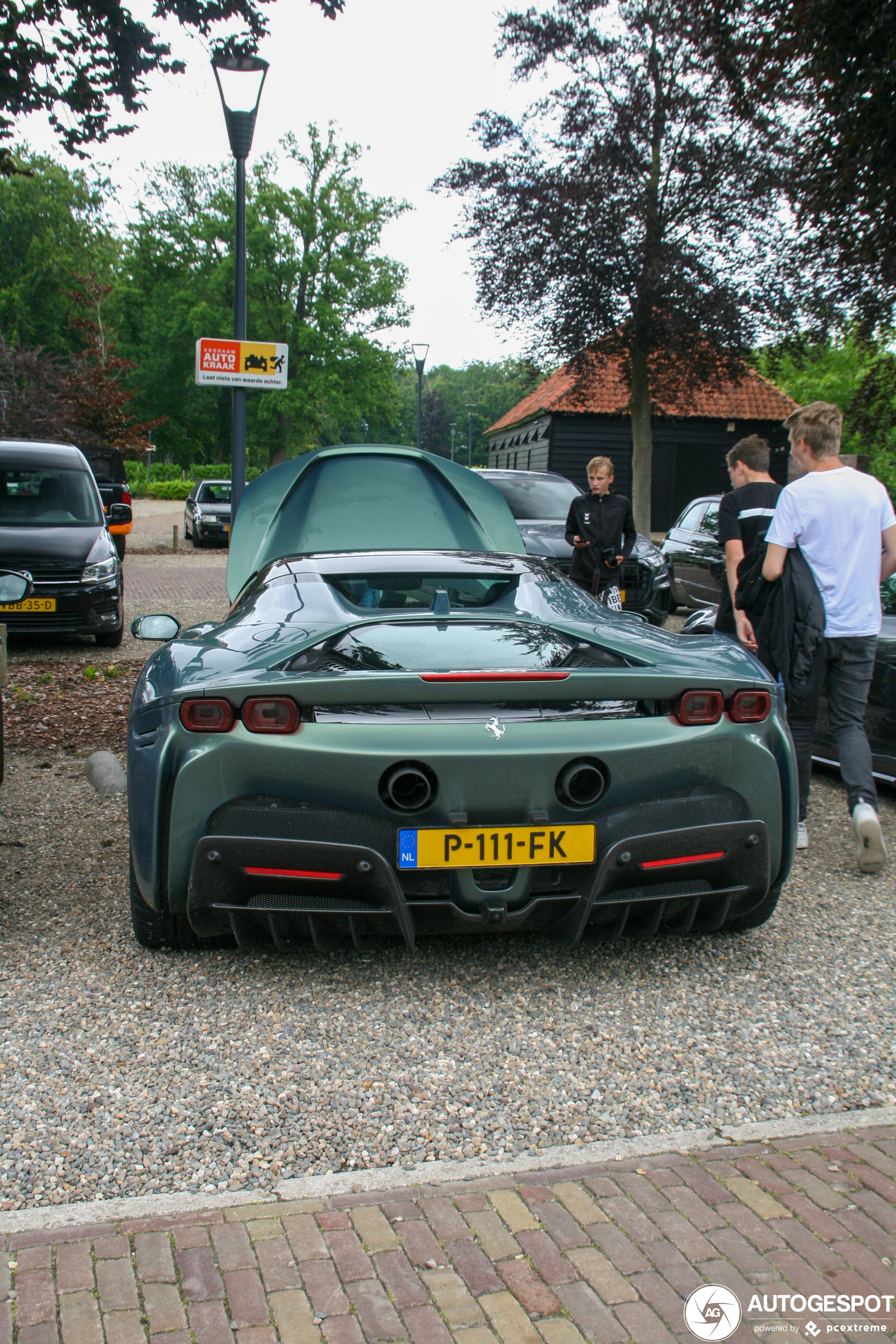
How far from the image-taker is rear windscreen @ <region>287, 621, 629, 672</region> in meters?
3.11

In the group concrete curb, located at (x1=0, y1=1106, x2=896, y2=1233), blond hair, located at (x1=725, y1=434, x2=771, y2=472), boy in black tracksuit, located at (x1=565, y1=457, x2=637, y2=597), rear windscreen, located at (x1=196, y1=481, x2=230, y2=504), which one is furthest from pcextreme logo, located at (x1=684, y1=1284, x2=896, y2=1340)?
rear windscreen, located at (x1=196, y1=481, x2=230, y2=504)

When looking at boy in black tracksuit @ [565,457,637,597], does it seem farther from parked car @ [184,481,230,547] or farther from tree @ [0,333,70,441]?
tree @ [0,333,70,441]

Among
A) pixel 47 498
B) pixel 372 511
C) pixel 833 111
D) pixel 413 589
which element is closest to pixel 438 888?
pixel 413 589

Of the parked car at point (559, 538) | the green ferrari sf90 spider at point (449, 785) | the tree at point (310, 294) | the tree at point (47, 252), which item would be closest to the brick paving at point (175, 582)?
the parked car at point (559, 538)

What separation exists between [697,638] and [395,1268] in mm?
2332

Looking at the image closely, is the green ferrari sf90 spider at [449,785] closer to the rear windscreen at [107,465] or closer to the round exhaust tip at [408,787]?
the round exhaust tip at [408,787]

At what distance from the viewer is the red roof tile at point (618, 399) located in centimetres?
2111

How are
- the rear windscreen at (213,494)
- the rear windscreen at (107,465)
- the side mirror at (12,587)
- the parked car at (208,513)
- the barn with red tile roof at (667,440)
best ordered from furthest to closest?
1. the barn with red tile roof at (667,440)
2. the rear windscreen at (213,494)
3. the parked car at (208,513)
4. the rear windscreen at (107,465)
5. the side mirror at (12,587)

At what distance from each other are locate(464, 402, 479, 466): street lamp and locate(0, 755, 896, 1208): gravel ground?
216 feet

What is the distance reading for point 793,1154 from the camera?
246cm

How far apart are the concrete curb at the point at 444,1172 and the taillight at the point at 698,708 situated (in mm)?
1088

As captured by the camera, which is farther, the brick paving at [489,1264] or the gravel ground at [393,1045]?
the gravel ground at [393,1045]

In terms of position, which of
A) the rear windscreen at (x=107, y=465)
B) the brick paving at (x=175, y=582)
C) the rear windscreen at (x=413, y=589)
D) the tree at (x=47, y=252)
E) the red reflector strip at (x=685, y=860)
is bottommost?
the brick paving at (x=175, y=582)

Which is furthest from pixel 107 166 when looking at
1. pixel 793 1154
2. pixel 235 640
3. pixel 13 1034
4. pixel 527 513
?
pixel 793 1154
